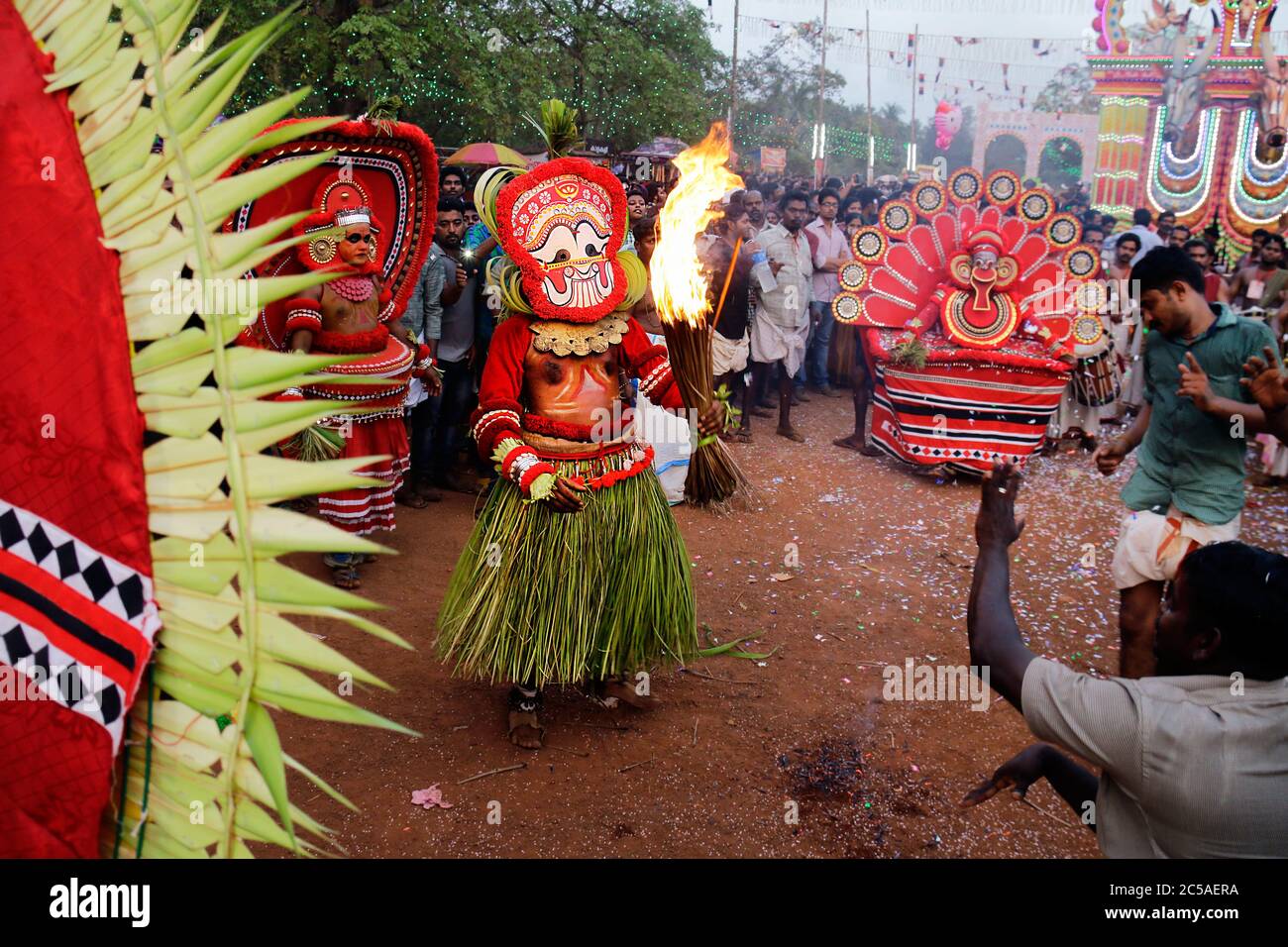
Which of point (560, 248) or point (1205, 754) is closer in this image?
point (1205, 754)

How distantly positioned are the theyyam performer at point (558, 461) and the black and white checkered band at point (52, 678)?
2422 mm

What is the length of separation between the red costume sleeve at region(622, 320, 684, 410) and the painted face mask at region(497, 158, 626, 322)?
0.76ft

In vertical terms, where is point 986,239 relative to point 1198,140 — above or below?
below

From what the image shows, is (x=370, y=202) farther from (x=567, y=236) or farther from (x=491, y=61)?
(x=491, y=61)

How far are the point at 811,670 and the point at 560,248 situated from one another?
7.53ft

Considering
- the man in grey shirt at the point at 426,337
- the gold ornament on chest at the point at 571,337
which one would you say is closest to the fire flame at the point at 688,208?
the gold ornament on chest at the point at 571,337

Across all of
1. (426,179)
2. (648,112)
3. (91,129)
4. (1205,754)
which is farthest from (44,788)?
(648,112)

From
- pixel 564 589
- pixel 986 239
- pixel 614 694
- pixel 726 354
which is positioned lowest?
pixel 614 694

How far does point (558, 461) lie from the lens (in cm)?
362

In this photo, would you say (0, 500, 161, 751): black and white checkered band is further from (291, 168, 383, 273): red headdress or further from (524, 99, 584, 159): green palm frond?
(291, 168, 383, 273): red headdress

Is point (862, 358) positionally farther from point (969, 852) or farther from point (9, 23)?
point (9, 23)

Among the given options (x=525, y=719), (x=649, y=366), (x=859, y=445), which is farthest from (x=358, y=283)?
(x=859, y=445)

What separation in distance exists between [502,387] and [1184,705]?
248cm

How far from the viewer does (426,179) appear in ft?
16.3
